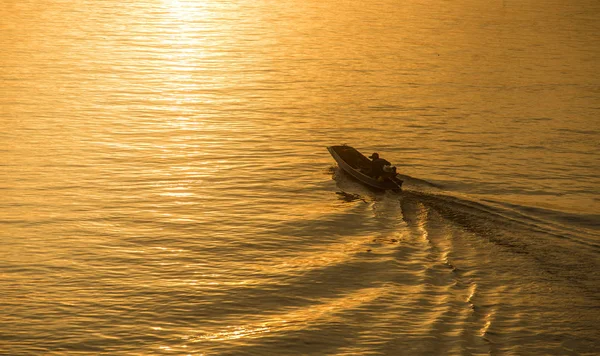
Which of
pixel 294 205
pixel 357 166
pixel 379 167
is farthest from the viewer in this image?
pixel 357 166

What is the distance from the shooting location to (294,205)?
3975 centimetres

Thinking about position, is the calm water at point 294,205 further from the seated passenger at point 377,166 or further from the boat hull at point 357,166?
the seated passenger at point 377,166

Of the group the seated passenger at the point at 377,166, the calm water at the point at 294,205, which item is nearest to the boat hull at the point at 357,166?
the seated passenger at the point at 377,166

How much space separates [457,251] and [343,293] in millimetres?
5629

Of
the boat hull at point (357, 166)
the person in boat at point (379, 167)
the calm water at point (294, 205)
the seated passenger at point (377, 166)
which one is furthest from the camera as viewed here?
the seated passenger at point (377, 166)

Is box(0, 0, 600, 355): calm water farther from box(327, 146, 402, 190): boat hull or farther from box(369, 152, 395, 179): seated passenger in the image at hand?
box(369, 152, 395, 179): seated passenger

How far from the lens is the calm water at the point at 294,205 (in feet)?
91.8

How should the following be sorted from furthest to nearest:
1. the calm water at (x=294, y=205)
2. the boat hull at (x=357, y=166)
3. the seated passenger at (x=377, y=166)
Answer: the seated passenger at (x=377, y=166) < the boat hull at (x=357, y=166) < the calm water at (x=294, y=205)

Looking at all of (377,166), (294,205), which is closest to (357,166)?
(377,166)

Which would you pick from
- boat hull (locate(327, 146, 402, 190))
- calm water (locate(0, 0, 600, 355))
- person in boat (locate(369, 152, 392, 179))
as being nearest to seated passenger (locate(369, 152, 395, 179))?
person in boat (locate(369, 152, 392, 179))

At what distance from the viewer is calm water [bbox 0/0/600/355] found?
28.0 metres

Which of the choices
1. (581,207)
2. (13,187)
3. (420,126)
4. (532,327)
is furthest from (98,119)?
(532,327)

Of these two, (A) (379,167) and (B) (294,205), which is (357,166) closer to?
(A) (379,167)

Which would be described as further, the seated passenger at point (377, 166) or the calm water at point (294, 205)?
the seated passenger at point (377, 166)
